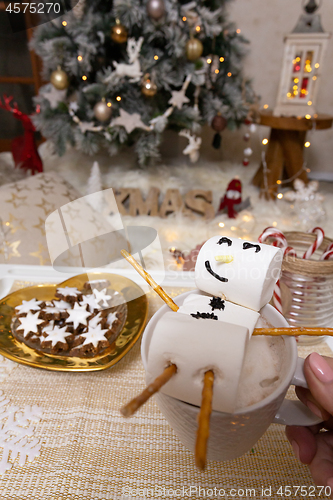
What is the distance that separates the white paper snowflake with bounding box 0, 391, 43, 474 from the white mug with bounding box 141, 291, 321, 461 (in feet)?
0.56

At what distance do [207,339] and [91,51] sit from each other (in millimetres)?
1496

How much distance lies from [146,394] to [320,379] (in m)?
0.20

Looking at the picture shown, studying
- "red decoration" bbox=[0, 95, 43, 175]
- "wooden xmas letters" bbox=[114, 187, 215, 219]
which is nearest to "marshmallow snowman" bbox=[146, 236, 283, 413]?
"wooden xmas letters" bbox=[114, 187, 215, 219]

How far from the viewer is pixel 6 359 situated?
43 centimetres

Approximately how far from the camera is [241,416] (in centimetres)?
22

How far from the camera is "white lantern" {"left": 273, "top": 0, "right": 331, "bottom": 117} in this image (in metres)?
1.38

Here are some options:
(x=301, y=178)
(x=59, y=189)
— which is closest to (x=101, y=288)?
(x=59, y=189)

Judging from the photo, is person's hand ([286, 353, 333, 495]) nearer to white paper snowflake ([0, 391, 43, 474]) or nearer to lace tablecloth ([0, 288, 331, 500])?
lace tablecloth ([0, 288, 331, 500])

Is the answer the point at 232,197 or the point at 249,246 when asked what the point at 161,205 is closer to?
the point at 232,197

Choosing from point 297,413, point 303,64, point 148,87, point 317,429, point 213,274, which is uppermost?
point 303,64

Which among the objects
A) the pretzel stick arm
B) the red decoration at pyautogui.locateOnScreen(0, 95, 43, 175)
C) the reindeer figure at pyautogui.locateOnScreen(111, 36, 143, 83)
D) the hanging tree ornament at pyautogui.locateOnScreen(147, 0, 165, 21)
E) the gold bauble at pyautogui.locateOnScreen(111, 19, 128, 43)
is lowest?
the red decoration at pyautogui.locateOnScreen(0, 95, 43, 175)

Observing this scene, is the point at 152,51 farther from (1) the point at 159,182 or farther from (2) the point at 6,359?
(2) the point at 6,359

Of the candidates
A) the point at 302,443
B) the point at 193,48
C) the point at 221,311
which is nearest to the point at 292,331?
the point at 221,311

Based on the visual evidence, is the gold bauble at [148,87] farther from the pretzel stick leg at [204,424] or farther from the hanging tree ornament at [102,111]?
the pretzel stick leg at [204,424]
